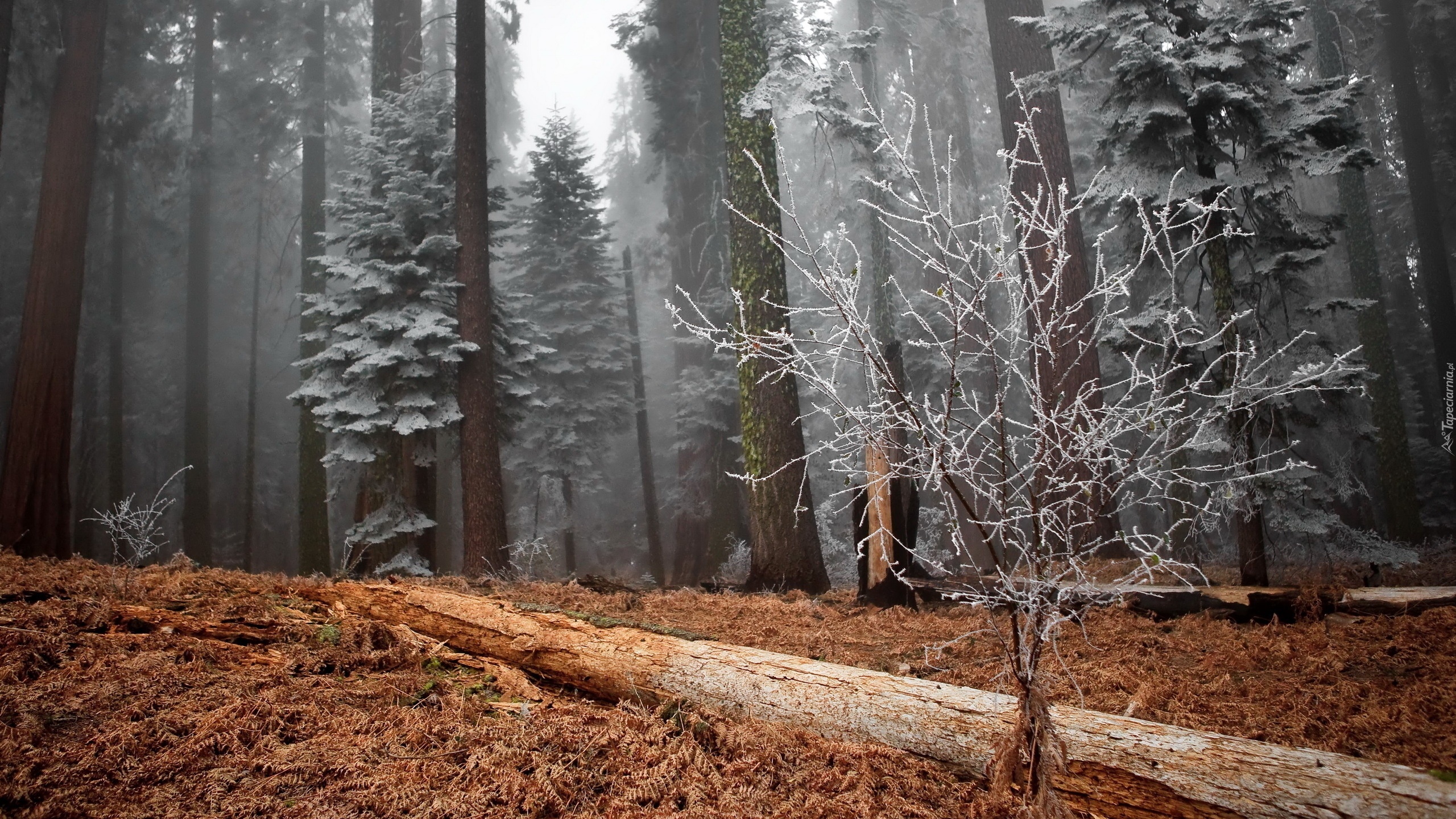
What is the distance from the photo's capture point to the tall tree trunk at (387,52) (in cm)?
1381

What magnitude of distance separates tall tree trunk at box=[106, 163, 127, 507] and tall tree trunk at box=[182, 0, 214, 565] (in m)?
1.41

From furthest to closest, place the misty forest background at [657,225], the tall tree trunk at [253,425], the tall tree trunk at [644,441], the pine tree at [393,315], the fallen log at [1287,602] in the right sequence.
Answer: the tall tree trunk at [644,441] < the tall tree trunk at [253,425] < the pine tree at [393,315] < the misty forest background at [657,225] < the fallen log at [1287,602]

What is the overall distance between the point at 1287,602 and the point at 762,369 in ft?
18.5

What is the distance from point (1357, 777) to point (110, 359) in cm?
2576

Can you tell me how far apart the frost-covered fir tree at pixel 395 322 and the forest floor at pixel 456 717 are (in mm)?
6190

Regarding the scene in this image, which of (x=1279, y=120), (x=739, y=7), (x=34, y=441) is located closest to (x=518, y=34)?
(x=739, y=7)

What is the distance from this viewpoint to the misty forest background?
7.46 meters

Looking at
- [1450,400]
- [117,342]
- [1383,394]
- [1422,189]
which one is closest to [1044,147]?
[1450,400]

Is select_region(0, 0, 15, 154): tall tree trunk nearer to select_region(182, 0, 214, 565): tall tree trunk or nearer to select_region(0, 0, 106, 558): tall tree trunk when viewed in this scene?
select_region(0, 0, 106, 558): tall tree trunk

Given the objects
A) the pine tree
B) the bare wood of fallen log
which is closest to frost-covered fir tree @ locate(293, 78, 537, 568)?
the pine tree

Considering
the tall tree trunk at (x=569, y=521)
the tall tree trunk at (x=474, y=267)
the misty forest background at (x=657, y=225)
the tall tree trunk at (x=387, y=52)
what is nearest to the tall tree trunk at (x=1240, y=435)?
the misty forest background at (x=657, y=225)

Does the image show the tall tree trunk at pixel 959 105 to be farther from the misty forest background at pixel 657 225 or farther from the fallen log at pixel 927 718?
the fallen log at pixel 927 718

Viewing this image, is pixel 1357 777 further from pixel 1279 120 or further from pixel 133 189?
pixel 133 189

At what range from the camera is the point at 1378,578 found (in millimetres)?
7371
